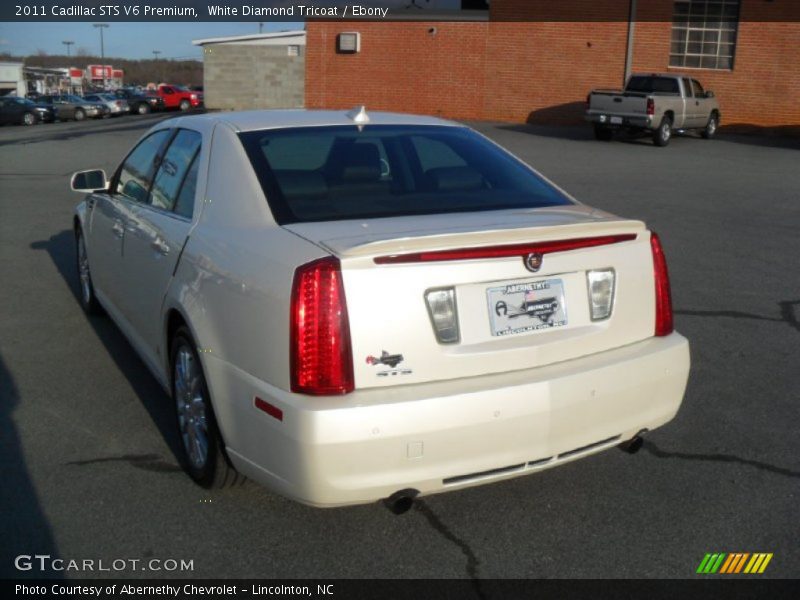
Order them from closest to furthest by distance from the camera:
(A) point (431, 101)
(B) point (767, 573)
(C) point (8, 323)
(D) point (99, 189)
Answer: (B) point (767, 573) < (D) point (99, 189) < (C) point (8, 323) < (A) point (431, 101)

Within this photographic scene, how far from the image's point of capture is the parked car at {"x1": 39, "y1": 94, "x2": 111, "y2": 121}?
4481 cm

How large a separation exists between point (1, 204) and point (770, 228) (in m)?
10.4

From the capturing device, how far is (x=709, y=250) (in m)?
9.52

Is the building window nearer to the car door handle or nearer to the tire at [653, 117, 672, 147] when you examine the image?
the tire at [653, 117, 672, 147]

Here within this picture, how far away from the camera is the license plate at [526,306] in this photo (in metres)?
3.22

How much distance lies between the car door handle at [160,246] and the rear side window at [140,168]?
595 mm

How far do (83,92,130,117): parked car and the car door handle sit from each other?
47.0 m

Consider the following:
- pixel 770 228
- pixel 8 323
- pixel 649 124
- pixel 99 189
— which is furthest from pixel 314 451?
pixel 649 124

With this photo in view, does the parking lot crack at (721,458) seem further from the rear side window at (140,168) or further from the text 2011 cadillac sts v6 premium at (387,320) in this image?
the rear side window at (140,168)

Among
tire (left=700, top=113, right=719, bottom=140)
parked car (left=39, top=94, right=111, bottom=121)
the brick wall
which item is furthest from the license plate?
A: parked car (left=39, top=94, right=111, bottom=121)

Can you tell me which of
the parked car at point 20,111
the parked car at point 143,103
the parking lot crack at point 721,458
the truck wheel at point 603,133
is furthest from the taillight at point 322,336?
the parked car at point 143,103

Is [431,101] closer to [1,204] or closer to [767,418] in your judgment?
[1,204]

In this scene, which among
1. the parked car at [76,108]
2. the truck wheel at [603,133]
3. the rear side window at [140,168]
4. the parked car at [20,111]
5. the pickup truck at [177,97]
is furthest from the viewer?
the pickup truck at [177,97]

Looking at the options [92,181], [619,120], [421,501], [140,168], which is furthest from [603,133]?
[421,501]
